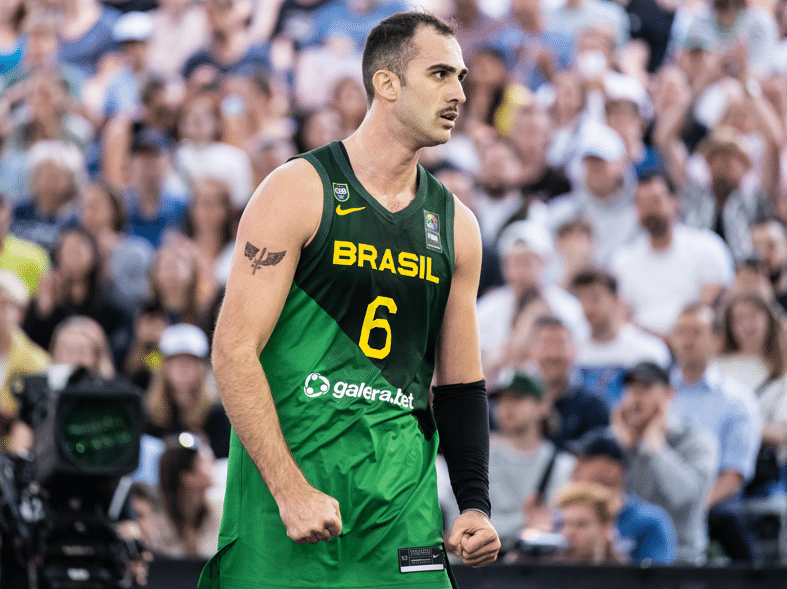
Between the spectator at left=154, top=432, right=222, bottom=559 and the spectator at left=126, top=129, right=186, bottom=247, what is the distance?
10.6 feet

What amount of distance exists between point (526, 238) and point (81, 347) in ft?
11.0

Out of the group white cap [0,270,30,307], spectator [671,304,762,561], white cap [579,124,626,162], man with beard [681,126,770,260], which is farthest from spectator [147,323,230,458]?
man with beard [681,126,770,260]

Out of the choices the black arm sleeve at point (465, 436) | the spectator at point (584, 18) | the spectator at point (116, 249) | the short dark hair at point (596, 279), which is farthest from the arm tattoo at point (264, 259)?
the spectator at point (584, 18)

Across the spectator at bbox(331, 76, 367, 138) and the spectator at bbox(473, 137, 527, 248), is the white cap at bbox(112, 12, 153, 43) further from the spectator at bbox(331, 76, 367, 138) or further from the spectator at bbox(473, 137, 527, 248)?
the spectator at bbox(473, 137, 527, 248)

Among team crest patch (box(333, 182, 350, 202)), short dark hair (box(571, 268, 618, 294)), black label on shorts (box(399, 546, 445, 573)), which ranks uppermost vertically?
team crest patch (box(333, 182, 350, 202))

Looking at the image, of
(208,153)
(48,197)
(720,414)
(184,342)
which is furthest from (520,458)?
(48,197)

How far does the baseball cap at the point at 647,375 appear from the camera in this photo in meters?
6.98

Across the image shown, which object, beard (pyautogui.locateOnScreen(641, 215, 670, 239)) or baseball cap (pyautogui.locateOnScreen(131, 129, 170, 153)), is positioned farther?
baseball cap (pyautogui.locateOnScreen(131, 129, 170, 153))

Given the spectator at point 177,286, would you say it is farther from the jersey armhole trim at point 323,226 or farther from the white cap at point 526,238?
the jersey armhole trim at point 323,226

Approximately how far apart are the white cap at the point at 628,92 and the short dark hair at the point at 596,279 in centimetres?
246

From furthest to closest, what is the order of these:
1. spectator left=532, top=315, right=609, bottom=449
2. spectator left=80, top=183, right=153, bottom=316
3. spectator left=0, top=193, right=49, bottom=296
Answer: spectator left=0, top=193, right=49, bottom=296
spectator left=80, top=183, right=153, bottom=316
spectator left=532, top=315, right=609, bottom=449

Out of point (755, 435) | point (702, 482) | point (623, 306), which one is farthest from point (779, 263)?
point (702, 482)

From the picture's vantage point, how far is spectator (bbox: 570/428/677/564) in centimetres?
635

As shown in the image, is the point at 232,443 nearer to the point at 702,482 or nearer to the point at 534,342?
the point at 702,482
